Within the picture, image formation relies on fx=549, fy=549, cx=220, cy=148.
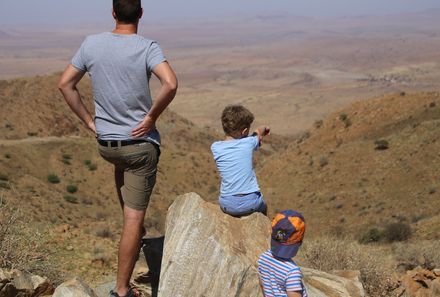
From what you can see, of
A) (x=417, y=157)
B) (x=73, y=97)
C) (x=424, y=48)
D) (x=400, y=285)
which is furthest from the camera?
(x=424, y=48)

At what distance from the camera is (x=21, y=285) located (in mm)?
5340

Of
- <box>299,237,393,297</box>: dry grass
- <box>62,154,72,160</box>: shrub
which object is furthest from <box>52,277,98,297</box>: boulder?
<box>62,154,72,160</box>: shrub

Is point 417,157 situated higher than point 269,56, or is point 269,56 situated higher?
point 417,157

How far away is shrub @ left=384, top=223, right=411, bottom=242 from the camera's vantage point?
14.3 meters

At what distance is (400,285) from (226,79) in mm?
118917

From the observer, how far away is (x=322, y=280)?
17.7ft

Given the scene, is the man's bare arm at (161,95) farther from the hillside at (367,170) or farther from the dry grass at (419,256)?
the hillside at (367,170)

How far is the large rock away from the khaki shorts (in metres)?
0.58

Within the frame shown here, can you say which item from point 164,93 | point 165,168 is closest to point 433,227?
point 164,93

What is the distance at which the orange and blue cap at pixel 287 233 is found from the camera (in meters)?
3.88

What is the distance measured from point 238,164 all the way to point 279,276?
56.2 inches

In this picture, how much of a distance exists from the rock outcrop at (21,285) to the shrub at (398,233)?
10.8 metres

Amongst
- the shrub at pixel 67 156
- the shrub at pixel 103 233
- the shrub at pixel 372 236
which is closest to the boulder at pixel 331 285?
the shrub at pixel 103 233

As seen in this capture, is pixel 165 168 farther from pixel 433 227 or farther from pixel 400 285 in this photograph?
pixel 400 285
